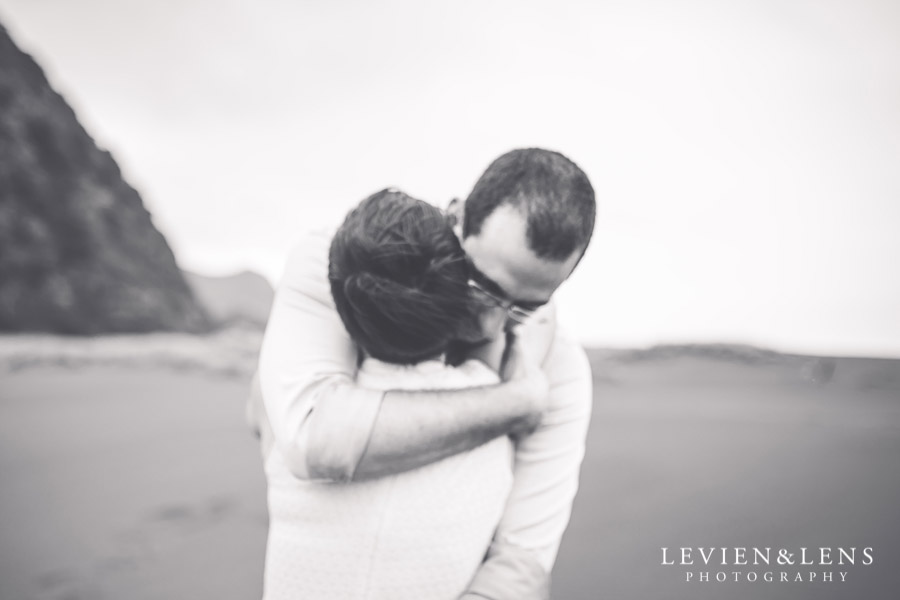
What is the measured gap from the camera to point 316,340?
48.4 inches

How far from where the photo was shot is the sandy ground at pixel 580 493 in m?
2.67

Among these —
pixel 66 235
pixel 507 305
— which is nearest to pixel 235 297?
pixel 66 235

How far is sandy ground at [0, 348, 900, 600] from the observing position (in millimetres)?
2674

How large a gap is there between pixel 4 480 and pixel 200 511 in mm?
1107

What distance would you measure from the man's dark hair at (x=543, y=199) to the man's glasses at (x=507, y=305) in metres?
0.14

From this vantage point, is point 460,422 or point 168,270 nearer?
point 460,422

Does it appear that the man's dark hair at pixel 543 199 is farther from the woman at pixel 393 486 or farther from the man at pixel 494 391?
the woman at pixel 393 486

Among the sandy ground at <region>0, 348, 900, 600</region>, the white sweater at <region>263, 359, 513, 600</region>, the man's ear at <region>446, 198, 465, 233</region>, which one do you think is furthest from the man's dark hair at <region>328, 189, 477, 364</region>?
the sandy ground at <region>0, 348, 900, 600</region>

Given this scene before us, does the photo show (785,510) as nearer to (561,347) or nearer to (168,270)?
(561,347)

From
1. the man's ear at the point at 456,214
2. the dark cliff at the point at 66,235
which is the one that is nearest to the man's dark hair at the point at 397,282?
the man's ear at the point at 456,214

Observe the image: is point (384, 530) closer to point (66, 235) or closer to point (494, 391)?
point (494, 391)

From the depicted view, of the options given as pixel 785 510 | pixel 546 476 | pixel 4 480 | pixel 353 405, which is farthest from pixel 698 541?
pixel 4 480

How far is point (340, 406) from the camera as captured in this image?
1.12 m

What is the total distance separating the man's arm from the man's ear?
1.37ft
